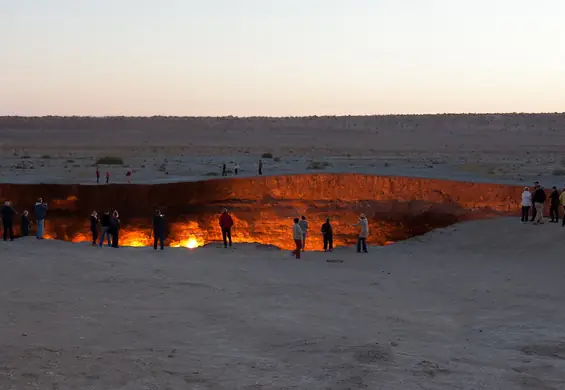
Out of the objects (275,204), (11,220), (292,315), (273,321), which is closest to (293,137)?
(275,204)

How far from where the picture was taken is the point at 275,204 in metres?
30.0

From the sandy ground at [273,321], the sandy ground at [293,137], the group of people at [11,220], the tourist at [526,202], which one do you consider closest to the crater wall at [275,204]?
the tourist at [526,202]

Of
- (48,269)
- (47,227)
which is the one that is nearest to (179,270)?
(48,269)

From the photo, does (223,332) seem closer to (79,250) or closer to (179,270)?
(179,270)

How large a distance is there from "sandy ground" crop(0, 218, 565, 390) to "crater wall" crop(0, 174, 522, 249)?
33.8 feet

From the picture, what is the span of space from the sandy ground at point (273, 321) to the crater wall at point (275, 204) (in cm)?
1030

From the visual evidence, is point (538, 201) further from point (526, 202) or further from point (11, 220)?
point (11, 220)

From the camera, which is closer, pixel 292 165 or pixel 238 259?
pixel 238 259

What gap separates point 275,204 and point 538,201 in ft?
42.9

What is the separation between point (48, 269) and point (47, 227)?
49.4 feet

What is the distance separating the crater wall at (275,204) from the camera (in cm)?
2775

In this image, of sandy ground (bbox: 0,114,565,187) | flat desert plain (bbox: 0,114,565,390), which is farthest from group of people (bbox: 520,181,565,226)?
sandy ground (bbox: 0,114,565,187)

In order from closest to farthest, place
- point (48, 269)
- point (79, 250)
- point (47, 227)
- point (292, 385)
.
Result: point (292, 385) < point (48, 269) < point (79, 250) < point (47, 227)

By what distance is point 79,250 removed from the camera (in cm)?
1675
